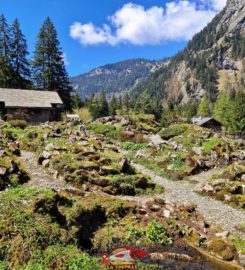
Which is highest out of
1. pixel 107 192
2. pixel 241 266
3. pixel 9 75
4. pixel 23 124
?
pixel 9 75

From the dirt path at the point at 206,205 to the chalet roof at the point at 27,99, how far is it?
88.5 feet

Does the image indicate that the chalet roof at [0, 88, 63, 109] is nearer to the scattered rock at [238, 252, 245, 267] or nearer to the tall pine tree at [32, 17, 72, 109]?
the tall pine tree at [32, 17, 72, 109]

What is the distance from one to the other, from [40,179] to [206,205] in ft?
31.2

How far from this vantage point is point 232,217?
14.3 metres

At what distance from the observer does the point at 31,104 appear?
41.6 metres

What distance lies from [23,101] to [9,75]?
45.4ft

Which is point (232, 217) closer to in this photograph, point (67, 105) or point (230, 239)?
point (230, 239)

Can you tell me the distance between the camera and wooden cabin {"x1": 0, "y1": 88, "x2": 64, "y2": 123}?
4057 cm

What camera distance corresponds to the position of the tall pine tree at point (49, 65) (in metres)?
55.3

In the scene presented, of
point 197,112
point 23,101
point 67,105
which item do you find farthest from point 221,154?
point 197,112

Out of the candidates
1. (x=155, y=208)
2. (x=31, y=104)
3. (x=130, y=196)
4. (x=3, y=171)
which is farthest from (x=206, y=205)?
(x=31, y=104)

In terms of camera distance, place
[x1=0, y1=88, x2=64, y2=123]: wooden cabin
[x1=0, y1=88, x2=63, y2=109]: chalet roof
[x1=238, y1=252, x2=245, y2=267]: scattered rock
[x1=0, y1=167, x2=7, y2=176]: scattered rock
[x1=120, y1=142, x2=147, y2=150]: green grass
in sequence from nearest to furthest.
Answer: [x1=238, y1=252, x2=245, y2=267]: scattered rock
[x1=0, y1=167, x2=7, y2=176]: scattered rock
[x1=120, y1=142, x2=147, y2=150]: green grass
[x1=0, y1=88, x2=64, y2=123]: wooden cabin
[x1=0, y1=88, x2=63, y2=109]: chalet roof

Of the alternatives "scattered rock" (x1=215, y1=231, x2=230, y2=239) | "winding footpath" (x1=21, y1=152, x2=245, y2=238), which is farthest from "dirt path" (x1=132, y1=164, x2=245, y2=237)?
"scattered rock" (x1=215, y1=231, x2=230, y2=239)

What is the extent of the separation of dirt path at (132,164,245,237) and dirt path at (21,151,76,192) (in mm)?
6116
